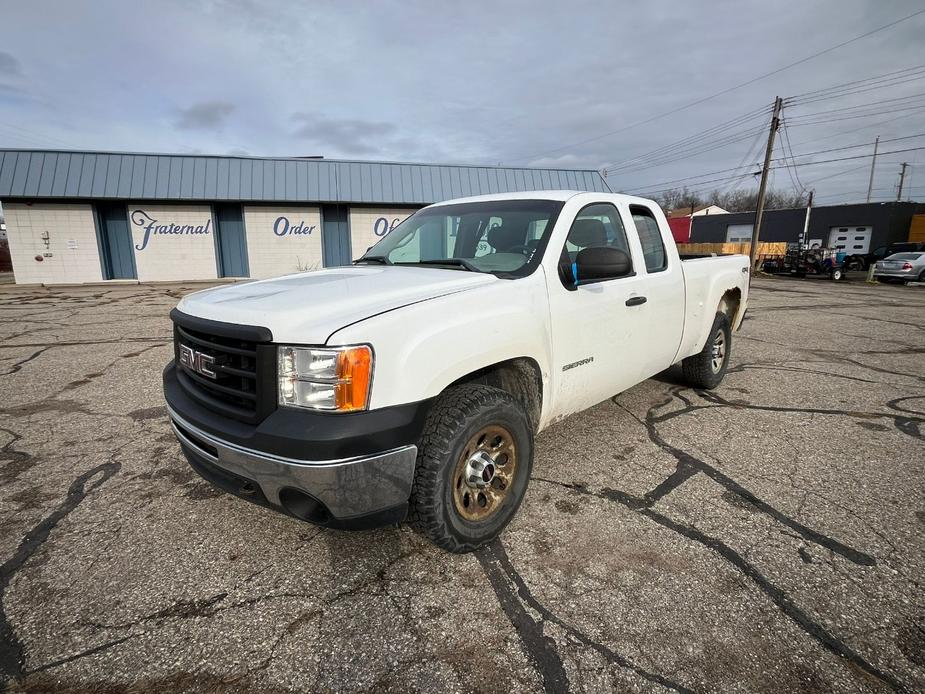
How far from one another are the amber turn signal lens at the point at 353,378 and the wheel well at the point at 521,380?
2.66 feet

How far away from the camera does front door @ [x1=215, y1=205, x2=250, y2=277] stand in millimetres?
20641

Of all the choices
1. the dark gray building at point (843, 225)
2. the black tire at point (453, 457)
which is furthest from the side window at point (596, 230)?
the dark gray building at point (843, 225)

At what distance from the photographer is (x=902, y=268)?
70.5 ft

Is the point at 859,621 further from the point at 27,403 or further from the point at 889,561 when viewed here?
the point at 27,403

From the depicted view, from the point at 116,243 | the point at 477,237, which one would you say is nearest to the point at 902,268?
the point at 477,237

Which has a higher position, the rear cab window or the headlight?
the rear cab window

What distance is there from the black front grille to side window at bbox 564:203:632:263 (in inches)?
74.9

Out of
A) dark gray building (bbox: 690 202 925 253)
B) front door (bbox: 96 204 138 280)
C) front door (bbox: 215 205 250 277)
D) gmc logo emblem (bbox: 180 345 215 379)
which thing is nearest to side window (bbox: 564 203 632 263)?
gmc logo emblem (bbox: 180 345 215 379)

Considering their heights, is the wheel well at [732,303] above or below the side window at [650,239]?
below

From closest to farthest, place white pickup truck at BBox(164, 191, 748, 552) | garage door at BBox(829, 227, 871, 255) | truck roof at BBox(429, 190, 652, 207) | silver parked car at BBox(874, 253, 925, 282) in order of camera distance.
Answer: white pickup truck at BBox(164, 191, 748, 552)
truck roof at BBox(429, 190, 652, 207)
silver parked car at BBox(874, 253, 925, 282)
garage door at BBox(829, 227, 871, 255)

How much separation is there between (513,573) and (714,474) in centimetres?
179

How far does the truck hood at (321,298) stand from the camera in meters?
2.06

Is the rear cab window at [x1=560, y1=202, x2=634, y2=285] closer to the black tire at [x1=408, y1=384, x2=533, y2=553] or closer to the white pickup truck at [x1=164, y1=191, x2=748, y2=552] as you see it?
the white pickup truck at [x1=164, y1=191, x2=748, y2=552]

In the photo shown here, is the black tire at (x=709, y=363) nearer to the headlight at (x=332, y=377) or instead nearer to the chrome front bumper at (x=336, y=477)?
the chrome front bumper at (x=336, y=477)
